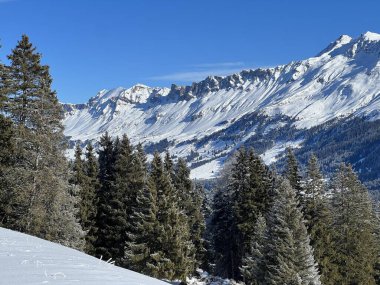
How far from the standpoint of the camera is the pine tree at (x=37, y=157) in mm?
27031

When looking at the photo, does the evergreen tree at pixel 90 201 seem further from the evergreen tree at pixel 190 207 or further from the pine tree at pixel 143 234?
the evergreen tree at pixel 190 207

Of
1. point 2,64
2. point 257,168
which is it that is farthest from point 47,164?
point 257,168

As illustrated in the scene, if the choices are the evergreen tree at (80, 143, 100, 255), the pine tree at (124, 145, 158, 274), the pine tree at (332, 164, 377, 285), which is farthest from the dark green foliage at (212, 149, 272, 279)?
the evergreen tree at (80, 143, 100, 255)

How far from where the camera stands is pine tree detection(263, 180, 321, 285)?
3288cm

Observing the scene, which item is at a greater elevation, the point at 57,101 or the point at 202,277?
the point at 57,101

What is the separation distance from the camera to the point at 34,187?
26.9 meters

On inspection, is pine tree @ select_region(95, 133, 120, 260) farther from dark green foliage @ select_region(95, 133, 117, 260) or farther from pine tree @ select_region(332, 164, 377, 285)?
pine tree @ select_region(332, 164, 377, 285)

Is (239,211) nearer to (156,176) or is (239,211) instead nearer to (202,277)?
(202,277)

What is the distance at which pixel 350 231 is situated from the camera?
148 ft

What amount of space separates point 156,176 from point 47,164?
38.6ft

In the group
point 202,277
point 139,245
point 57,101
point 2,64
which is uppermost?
point 2,64

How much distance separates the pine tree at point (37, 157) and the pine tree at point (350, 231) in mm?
26780

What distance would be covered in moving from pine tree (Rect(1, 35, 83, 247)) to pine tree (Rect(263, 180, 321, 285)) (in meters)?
14.2

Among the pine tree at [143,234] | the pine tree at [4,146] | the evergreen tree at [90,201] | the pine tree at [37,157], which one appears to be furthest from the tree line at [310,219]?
the pine tree at [4,146]
